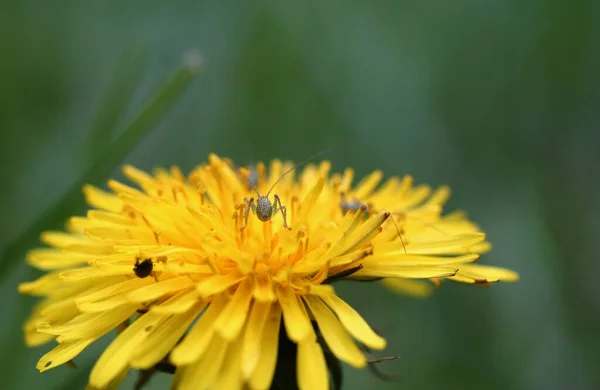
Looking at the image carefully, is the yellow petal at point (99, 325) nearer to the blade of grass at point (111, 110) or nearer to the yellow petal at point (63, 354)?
the yellow petal at point (63, 354)

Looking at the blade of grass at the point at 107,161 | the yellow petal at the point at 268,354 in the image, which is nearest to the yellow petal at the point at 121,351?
the yellow petal at the point at 268,354

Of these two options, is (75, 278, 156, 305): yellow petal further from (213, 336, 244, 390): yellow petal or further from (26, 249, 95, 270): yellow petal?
(213, 336, 244, 390): yellow petal

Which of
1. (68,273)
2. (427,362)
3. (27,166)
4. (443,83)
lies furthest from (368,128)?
(68,273)

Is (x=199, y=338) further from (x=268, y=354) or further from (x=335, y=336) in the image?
(x=335, y=336)

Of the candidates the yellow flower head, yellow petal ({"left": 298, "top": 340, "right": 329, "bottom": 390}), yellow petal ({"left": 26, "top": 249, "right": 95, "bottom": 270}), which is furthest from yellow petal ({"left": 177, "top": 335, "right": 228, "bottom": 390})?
yellow petal ({"left": 26, "top": 249, "right": 95, "bottom": 270})

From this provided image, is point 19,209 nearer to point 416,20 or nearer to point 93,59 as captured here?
point 93,59

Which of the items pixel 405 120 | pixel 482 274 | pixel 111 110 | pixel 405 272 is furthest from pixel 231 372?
pixel 405 120
